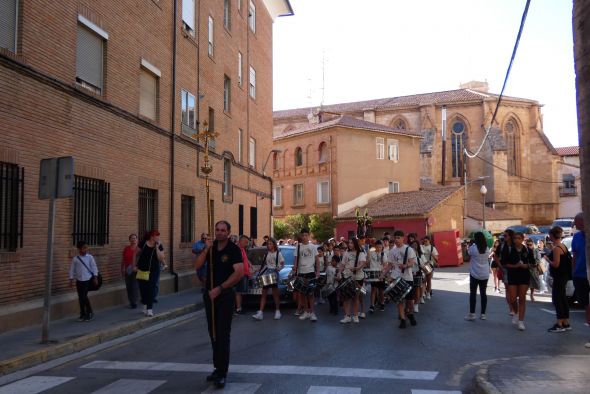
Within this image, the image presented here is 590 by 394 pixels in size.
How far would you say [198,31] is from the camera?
1950 centimetres

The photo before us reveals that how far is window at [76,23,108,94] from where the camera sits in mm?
12289

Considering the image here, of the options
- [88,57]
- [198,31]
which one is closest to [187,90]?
[198,31]

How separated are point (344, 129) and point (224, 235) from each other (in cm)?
3874

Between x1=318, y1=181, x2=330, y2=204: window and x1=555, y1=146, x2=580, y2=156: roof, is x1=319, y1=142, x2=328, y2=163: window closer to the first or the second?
x1=318, y1=181, x2=330, y2=204: window

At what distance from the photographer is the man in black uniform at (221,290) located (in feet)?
20.4

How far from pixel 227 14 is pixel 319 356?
60.9 feet

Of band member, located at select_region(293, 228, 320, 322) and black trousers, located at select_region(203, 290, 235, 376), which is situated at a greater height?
band member, located at select_region(293, 228, 320, 322)

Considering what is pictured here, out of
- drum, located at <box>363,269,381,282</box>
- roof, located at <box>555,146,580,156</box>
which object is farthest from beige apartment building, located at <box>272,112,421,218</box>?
roof, located at <box>555,146,580,156</box>

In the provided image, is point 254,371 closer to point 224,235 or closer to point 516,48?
point 224,235

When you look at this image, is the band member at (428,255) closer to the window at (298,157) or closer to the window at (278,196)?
the window at (298,157)

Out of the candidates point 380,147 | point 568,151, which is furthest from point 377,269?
point 568,151

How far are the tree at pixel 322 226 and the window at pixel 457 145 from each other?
72.2 ft

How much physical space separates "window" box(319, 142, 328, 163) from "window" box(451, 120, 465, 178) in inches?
788

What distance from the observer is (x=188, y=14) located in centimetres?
1877
